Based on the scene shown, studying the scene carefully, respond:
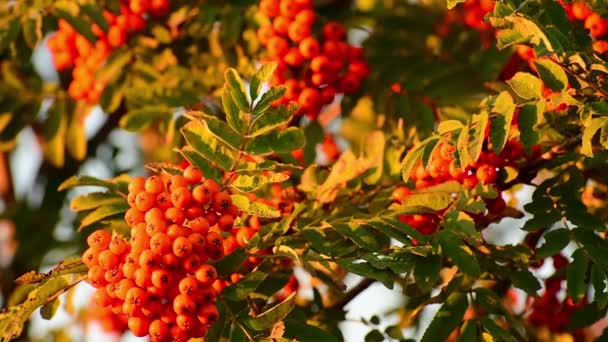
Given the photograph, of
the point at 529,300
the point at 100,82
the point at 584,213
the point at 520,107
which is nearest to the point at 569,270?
the point at 584,213

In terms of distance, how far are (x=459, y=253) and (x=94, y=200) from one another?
50.9 inches

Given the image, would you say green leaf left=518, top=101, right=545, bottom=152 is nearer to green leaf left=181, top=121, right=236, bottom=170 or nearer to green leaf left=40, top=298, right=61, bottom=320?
green leaf left=181, top=121, right=236, bottom=170

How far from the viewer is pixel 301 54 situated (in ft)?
13.1

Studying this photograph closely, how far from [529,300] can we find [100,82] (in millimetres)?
2097

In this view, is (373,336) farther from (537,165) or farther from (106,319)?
(106,319)

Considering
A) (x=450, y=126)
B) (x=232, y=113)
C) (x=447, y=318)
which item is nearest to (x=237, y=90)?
(x=232, y=113)

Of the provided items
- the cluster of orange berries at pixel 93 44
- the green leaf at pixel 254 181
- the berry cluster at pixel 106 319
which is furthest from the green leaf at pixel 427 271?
the berry cluster at pixel 106 319

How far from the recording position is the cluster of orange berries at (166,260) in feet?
9.29

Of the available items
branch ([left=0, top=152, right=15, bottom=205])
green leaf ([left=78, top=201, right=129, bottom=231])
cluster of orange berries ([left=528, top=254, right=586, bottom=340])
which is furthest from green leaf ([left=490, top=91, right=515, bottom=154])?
branch ([left=0, top=152, right=15, bottom=205])

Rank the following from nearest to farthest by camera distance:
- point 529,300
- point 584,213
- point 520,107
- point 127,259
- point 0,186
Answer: point 127,259 < point 520,107 < point 584,213 < point 529,300 < point 0,186

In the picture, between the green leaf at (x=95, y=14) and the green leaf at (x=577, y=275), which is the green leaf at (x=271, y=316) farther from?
the green leaf at (x=95, y=14)

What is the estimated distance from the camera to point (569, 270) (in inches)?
127

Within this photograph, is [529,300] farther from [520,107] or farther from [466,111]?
[520,107]

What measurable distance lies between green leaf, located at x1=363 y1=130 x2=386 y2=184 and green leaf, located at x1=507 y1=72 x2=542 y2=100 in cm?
66
